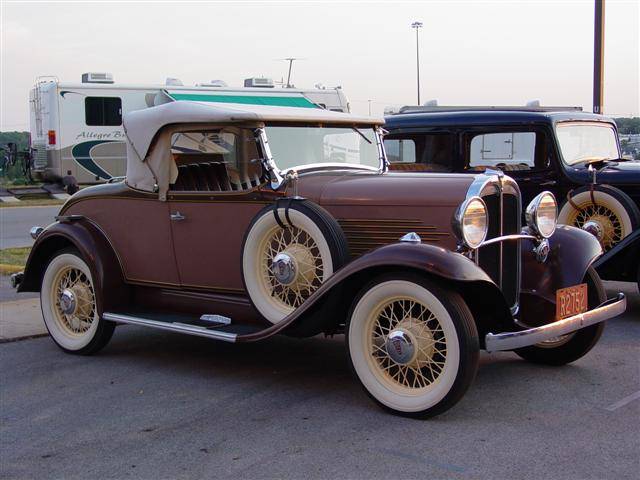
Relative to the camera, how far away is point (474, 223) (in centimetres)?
464

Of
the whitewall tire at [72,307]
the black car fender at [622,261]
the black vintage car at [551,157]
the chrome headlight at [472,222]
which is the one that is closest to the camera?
the chrome headlight at [472,222]

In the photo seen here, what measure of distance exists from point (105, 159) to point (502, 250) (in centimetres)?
1664

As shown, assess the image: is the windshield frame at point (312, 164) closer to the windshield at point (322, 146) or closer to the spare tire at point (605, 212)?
the windshield at point (322, 146)

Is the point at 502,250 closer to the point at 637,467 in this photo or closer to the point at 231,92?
the point at 637,467

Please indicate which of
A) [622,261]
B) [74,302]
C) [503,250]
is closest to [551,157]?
[622,261]

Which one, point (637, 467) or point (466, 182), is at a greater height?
point (466, 182)

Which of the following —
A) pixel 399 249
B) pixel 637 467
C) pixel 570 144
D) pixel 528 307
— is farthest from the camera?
pixel 570 144

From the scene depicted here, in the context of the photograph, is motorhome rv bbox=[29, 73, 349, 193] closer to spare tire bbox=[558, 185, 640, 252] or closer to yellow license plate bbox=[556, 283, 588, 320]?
spare tire bbox=[558, 185, 640, 252]

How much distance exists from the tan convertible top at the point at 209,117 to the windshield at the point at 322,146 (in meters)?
0.07

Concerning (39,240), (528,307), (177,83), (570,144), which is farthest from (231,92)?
(528,307)

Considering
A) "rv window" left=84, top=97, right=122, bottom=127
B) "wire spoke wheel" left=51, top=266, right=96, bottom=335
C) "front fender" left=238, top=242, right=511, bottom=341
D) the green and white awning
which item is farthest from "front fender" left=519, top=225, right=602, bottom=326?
"rv window" left=84, top=97, right=122, bottom=127

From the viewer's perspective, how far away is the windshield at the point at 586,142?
8.27m

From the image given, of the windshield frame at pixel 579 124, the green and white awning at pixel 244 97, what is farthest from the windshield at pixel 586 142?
the green and white awning at pixel 244 97

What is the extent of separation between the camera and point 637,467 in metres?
3.67
